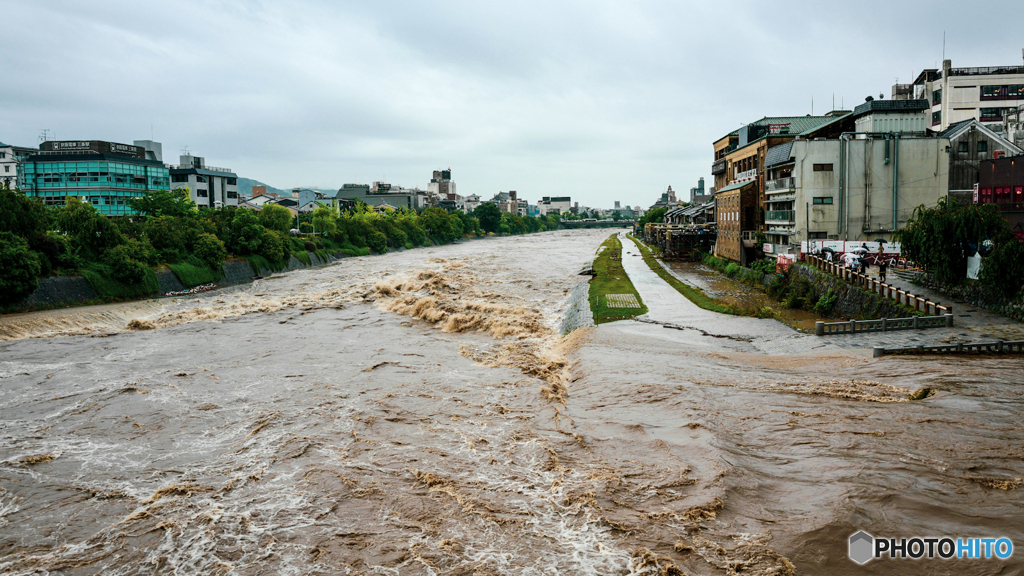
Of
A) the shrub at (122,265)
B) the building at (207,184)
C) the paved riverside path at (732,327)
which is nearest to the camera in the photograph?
the paved riverside path at (732,327)

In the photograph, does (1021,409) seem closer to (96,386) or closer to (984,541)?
(984,541)

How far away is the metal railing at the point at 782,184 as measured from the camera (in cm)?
4167

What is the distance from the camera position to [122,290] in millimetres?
39281

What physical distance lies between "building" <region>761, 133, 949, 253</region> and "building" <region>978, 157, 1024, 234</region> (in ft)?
10.5

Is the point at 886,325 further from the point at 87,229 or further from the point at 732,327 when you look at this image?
the point at 87,229

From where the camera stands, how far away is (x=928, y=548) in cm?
941

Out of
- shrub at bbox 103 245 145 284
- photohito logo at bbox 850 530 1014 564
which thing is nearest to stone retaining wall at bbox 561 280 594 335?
photohito logo at bbox 850 530 1014 564

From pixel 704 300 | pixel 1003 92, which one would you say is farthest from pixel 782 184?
pixel 1003 92

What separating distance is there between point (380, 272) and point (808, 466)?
4894cm

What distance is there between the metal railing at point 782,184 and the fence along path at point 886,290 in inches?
422

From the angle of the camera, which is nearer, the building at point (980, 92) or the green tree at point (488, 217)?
the building at point (980, 92)

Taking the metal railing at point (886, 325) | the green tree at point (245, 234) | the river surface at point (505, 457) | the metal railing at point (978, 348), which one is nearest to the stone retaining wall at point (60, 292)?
the river surface at point (505, 457)

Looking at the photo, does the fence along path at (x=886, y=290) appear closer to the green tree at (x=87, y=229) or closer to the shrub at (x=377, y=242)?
the green tree at (x=87, y=229)

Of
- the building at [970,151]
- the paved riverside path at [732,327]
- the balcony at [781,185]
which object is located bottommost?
the paved riverside path at [732,327]
